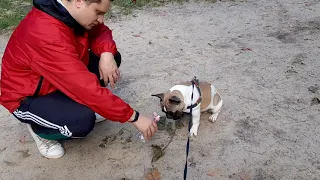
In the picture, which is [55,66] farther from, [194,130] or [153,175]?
[194,130]

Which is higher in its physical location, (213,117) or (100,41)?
(100,41)

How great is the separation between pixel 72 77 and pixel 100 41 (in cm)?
72

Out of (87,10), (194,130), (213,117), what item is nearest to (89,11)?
(87,10)

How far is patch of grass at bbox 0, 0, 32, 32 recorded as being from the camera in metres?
5.41

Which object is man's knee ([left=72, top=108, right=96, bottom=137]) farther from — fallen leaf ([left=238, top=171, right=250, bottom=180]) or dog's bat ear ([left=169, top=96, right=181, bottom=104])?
fallen leaf ([left=238, top=171, right=250, bottom=180])

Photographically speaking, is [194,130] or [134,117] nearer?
[134,117]

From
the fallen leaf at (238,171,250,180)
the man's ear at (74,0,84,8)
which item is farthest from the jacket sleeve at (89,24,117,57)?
the fallen leaf at (238,171,250,180)

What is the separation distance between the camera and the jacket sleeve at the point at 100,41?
2873 mm

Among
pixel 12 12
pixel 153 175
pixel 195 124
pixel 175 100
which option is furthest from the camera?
pixel 12 12

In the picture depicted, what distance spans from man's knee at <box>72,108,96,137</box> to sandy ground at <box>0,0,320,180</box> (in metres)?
0.34

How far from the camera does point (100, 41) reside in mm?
2883

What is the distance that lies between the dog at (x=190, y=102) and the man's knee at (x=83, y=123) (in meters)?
0.58

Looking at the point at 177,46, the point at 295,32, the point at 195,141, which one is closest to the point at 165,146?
the point at 195,141

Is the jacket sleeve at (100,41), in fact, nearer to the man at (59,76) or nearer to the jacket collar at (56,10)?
the man at (59,76)
